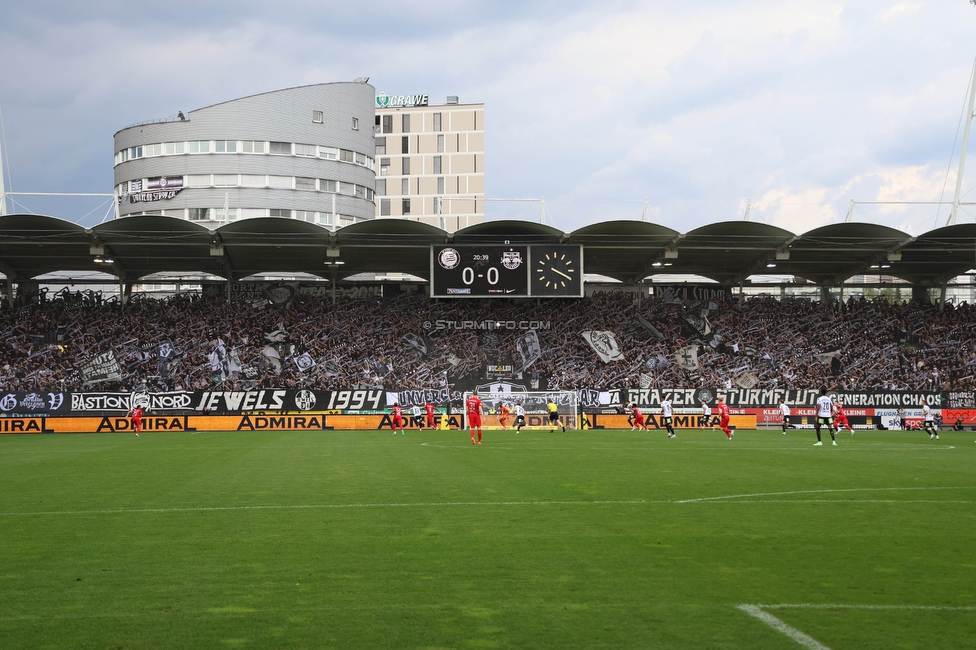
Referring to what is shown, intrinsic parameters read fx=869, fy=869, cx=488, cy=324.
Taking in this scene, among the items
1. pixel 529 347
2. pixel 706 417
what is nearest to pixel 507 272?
pixel 529 347

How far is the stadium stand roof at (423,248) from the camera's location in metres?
48.5

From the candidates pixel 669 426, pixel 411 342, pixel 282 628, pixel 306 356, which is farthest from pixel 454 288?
pixel 282 628

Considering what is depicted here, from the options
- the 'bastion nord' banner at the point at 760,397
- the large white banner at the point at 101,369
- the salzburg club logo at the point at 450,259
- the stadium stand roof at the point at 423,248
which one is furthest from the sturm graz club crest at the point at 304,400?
the 'bastion nord' banner at the point at 760,397

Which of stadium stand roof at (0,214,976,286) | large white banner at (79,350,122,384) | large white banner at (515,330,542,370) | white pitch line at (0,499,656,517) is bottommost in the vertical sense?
white pitch line at (0,499,656,517)

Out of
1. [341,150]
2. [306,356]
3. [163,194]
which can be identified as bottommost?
[306,356]

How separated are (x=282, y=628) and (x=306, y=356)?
150 feet

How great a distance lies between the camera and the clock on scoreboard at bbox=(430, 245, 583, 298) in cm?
4894

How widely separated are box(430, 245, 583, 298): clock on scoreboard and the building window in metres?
36.6

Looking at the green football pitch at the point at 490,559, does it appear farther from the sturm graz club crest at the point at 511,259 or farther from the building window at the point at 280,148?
the building window at the point at 280,148

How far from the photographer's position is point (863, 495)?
15242 millimetres

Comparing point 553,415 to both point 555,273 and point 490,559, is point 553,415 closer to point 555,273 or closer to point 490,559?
point 555,273

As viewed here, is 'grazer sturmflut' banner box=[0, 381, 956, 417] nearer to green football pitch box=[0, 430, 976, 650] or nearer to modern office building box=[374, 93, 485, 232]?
green football pitch box=[0, 430, 976, 650]

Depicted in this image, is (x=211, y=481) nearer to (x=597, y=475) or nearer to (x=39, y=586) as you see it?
(x=597, y=475)

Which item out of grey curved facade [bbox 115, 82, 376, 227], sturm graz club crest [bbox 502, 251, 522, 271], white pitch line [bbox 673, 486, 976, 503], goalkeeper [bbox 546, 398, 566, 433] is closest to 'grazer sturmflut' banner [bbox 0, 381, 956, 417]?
goalkeeper [bbox 546, 398, 566, 433]
